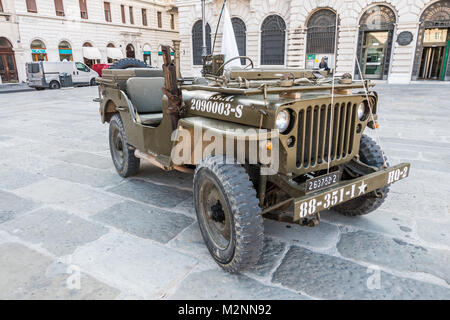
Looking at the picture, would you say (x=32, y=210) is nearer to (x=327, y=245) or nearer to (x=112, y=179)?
(x=112, y=179)

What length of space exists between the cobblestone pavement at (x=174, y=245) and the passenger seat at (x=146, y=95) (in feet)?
3.01

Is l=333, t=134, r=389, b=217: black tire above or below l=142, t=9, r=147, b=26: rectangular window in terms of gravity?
below

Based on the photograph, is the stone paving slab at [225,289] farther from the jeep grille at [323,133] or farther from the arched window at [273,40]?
the arched window at [273,40]

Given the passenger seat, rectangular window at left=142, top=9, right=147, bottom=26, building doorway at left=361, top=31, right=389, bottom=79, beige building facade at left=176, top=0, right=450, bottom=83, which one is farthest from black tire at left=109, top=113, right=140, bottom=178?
rectangular window at left=142, top=9, right=147, bottom=26

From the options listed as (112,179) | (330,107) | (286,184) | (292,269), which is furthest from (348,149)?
(112,179)

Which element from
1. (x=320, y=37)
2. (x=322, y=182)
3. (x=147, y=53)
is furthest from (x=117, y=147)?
(x=147, y=53)

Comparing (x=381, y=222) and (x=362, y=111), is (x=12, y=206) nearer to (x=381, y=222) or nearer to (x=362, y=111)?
(x=362, y=111)

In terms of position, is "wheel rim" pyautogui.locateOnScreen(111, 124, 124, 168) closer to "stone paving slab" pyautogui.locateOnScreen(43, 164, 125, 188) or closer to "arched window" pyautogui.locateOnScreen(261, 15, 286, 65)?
"stone paving slab" pyautogui.locateOnScreen(43, 164, 125, 188)

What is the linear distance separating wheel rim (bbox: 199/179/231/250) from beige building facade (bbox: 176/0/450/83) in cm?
1849

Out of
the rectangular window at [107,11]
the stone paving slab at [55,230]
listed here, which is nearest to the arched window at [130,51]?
the rectangular window at [107,11]

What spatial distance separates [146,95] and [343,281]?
3492 millimetres

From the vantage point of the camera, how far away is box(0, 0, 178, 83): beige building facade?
27203 mm

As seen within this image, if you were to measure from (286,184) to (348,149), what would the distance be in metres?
0.76

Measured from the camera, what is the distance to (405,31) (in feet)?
63.6
